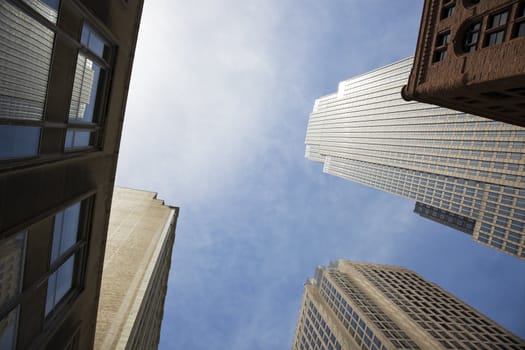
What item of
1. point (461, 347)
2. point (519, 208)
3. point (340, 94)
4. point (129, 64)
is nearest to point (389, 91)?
point (340, 94)

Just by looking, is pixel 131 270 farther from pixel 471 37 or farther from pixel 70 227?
pixel 471 37

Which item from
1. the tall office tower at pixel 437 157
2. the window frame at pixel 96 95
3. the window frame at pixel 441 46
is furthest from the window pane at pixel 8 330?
the tall office tower at pixel 437 157

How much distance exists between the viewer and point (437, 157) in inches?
4756

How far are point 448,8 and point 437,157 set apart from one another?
102m

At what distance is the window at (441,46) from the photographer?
2954cm

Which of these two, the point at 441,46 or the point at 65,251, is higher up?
the point at 441,46

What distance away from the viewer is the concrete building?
860 inches

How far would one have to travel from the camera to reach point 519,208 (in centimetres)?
9450

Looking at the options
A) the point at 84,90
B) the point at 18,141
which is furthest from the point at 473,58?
the point at 18,141

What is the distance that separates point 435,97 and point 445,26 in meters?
6.06

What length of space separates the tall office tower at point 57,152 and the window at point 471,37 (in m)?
24.4

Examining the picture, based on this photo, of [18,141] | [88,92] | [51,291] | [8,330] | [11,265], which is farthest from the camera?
[88,92]

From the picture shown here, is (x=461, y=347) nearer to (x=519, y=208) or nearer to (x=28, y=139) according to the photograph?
(x=519, y=208)

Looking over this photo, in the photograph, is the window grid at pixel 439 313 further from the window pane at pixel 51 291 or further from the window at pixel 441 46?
the window pane at pixel 51 291
